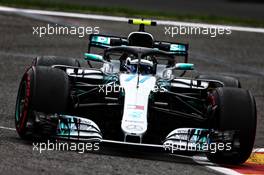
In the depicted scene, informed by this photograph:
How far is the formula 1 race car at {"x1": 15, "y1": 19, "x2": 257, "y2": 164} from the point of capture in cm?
1058

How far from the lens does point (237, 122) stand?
10.5 m

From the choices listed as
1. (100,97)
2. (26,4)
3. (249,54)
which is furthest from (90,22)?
(100,97)

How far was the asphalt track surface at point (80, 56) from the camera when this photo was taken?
970 centimetres

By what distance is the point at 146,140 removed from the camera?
1093cm

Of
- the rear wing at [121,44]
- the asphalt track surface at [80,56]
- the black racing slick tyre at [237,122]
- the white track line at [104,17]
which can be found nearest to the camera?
the asphalt track surface at [80,56]

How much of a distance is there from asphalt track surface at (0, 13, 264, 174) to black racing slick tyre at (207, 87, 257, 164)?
1.34ft

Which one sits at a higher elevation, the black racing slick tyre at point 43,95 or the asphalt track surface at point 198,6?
the asphalt track surface at point 198,6

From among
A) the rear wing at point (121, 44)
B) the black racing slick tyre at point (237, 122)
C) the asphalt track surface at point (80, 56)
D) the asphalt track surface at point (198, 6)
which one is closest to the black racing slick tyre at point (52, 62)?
the rear wing at point (121, 44)

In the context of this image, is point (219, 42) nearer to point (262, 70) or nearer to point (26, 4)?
point (262, 70)

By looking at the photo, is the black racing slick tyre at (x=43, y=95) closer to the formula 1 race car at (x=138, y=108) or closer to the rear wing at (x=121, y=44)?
the formula 1 race car at (x=138, y=108)

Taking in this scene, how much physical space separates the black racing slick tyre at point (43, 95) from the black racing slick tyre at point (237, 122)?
4.99ft

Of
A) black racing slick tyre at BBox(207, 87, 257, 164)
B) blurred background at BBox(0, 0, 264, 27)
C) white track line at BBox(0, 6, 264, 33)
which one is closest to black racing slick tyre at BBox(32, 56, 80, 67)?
black racing slick tyre at BBox(207, 87, 257, 164)

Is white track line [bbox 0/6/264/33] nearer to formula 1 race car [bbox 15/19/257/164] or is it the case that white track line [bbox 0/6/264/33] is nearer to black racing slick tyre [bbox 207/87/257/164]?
formula 1 race car [bbox 15/19/257/164]

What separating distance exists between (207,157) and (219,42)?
9003mm
